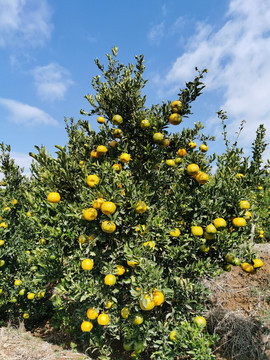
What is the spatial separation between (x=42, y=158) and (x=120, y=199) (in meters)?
1.28

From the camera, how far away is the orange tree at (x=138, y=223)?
2.99 metres

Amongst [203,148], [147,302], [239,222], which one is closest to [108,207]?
[147,302]

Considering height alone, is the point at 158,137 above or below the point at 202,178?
above

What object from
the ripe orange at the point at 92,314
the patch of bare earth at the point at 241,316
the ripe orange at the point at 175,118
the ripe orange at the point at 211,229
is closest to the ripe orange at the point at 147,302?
the ripe orange at the point at 92,314

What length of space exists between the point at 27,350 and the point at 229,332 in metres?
3.66

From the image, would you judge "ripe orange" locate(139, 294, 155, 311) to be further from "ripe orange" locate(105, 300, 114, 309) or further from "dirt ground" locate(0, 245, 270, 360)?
"dirt ground" locate(0, 245, 270, 360)

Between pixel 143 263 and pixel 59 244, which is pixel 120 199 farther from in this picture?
pixel 59 244

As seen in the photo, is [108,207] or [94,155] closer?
[108,207]

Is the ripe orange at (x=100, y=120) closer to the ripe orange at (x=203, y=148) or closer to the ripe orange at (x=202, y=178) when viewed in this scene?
the ripe orange at (x=203, y=148)

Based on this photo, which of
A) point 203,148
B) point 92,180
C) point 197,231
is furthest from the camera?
point 203,148

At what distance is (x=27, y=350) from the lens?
150 inches

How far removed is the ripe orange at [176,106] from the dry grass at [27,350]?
432cm

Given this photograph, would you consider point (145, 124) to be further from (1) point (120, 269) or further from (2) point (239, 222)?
(1) point (120, 269)

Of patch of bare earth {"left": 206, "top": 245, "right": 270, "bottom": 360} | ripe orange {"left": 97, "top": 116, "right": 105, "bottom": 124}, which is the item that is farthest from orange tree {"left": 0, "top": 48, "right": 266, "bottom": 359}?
patch of bare earth {"left": 206, "top": 245, "right": 270, "bottom": 360}
